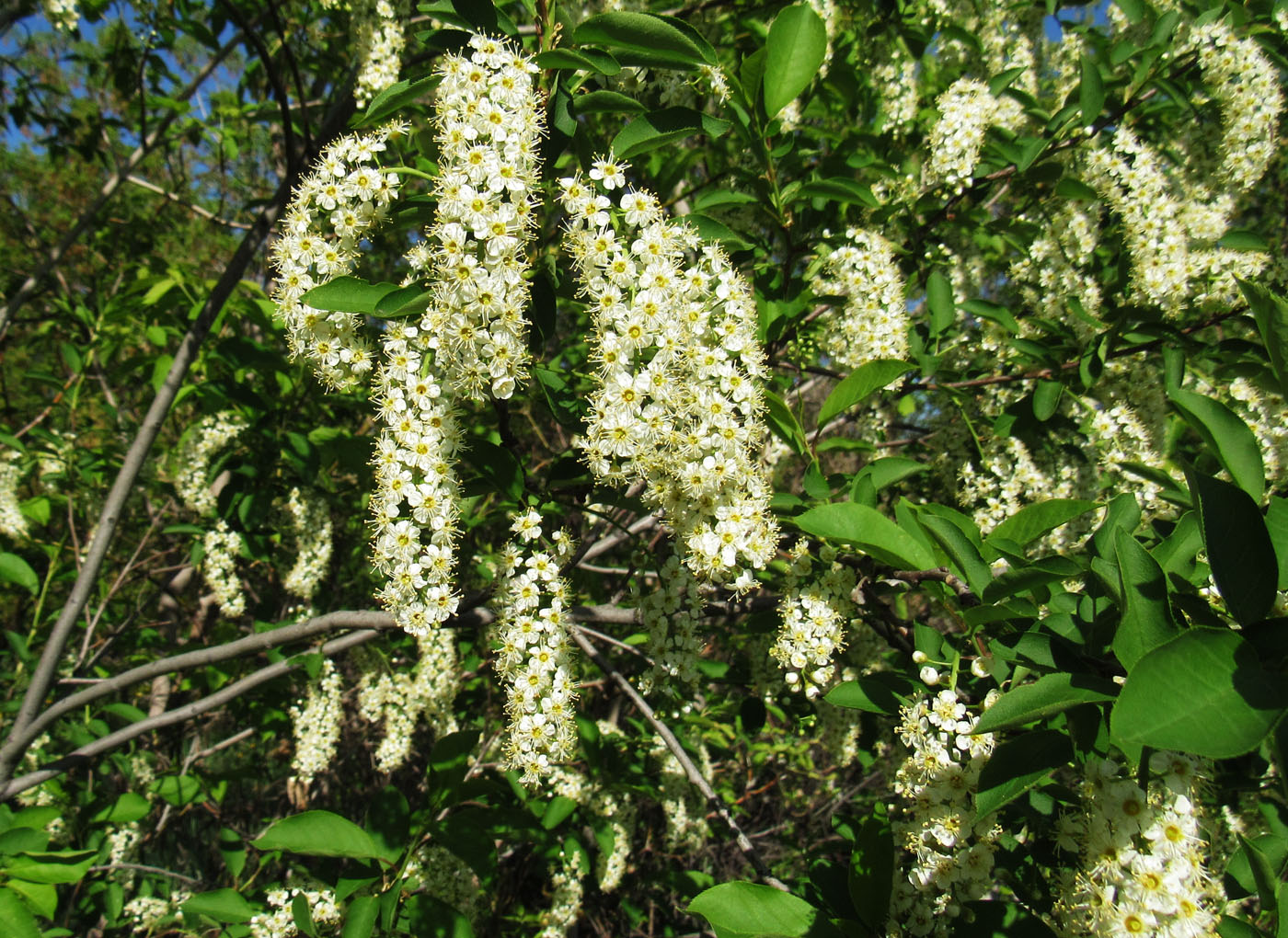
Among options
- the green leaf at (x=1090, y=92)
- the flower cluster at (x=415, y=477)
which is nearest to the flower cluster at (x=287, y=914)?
the flower cluster at (x=415, y=477)

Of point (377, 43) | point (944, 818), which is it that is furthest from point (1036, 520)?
point (377, 43)

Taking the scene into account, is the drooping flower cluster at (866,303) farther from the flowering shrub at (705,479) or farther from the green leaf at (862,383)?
the green leaf at (862,383)

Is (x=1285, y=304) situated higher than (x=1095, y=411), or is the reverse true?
(x=1095, y=411)

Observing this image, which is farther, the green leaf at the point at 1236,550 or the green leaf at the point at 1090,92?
the green leaf at the point at 1090,92

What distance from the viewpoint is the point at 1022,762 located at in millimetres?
1187

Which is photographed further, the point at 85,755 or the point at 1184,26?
the point at 1184,26

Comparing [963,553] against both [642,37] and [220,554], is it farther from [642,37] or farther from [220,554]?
[220,554]

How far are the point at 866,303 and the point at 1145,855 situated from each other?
1767 millimetres

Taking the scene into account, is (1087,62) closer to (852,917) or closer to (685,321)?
(685,321)

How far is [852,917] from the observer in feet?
5.64

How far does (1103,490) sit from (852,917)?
6.29 ft

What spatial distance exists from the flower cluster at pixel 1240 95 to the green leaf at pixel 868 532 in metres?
2.73

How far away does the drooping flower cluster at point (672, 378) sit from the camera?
5.33ft

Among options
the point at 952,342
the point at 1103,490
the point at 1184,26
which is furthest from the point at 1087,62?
the point at 1103,490
